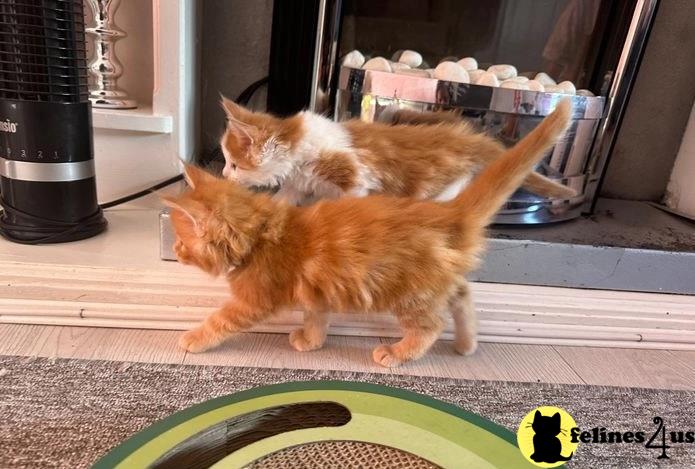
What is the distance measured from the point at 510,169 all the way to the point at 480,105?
0.30 meters

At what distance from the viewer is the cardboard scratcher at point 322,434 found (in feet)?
1.73

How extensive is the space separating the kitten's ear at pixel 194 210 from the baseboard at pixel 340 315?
201mm

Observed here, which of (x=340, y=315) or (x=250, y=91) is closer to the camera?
(x=340, y=315)

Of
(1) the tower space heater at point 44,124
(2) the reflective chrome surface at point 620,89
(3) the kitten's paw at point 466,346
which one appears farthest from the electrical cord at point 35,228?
(2) the reflective chrome surface at point 620,89

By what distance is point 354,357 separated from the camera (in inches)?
33.3

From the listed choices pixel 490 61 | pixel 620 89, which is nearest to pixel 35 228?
pixel 490 61

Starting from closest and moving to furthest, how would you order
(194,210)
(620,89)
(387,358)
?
(194,210) < (387,358) < (620,89)

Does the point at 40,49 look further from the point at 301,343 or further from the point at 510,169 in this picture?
the point at 510,169

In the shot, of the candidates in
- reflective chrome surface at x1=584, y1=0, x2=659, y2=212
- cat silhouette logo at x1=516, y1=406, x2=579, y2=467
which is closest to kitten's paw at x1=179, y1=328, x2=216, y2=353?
cat silhouette logo at x1=516, y1=406, x2=579, y2=467

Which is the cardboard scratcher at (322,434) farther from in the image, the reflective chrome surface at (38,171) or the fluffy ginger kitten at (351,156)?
the reflective chrome surface at (38,171)

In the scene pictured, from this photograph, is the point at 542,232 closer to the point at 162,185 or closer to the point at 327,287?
the point at 327,287

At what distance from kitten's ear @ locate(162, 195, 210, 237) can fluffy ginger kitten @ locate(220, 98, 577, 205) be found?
190 mm

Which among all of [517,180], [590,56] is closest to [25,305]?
[517,180]

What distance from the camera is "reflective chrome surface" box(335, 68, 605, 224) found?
969 millimetres
